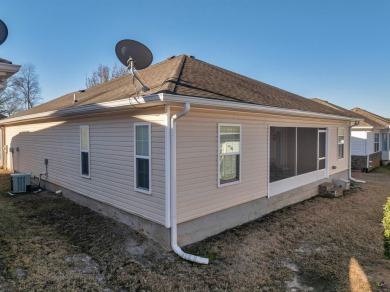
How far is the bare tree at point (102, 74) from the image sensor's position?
98.1ft

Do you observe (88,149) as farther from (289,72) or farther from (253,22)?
(289,72)

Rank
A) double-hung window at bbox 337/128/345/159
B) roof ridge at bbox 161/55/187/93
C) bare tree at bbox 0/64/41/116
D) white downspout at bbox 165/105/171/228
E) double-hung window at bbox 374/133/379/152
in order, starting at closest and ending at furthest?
white downspout at bbox 165/105/171/228 → roof ridge at bbox 161/55/187/93 → double-hung window at bbox 337/128/345/159 → double-hung window at bbox 374/133/379/152 → bare tree at bbox 0/64/41/116

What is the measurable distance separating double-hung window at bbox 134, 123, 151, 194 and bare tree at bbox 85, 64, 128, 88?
26.5 metres

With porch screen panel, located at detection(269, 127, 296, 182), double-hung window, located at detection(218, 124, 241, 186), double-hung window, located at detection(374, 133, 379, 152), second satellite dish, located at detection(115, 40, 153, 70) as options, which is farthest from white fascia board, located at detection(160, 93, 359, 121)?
double-hung window, located at detection(374, 133, 379, 152)

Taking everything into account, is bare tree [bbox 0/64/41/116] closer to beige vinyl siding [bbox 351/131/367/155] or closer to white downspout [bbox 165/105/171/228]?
white downspout [bbox 165/105/171/228]

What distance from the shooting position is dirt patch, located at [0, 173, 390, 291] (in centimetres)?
397

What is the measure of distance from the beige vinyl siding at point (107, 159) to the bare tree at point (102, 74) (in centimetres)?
2090

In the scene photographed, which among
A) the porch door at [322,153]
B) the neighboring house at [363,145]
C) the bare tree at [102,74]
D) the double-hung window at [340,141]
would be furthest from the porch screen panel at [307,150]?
the bare tree at [102,74]

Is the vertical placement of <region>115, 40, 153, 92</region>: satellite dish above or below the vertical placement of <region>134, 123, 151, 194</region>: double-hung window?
above

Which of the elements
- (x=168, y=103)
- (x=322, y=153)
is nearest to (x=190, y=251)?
(x=168, y=103)

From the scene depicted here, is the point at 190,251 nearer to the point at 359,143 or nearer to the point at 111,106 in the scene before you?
the point at 111,106

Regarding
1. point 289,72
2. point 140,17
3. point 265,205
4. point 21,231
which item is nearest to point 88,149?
point 21,231

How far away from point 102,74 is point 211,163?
28428mm

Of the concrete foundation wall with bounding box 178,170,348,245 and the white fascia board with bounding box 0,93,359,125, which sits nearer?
the white fascia board with bounding box 0,93,359,125
